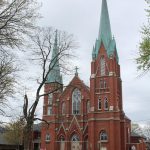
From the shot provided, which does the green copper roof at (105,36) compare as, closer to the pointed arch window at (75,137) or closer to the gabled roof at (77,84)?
the gabled roof at (77,84)

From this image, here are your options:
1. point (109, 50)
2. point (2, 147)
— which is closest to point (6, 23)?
point (109, 50)

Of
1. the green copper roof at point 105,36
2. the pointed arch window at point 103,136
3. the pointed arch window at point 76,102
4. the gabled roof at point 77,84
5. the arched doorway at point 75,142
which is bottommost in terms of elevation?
the arched doorway at point 75,142

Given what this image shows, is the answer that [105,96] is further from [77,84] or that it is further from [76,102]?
[77,84]

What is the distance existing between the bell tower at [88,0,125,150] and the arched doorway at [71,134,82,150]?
399cm

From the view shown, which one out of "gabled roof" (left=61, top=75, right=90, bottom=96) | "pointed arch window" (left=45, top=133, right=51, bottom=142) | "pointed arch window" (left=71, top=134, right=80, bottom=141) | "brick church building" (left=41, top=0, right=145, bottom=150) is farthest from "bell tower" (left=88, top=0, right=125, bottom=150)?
"pointed arch window" (left=45, top=133, right=51, bottom=142)

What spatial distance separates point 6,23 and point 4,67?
505 inches

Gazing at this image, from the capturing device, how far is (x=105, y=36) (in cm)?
5847

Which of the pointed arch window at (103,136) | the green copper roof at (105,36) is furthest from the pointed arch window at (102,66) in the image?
the pointed arch window at (103,136)

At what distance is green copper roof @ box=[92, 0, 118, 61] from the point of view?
57.1m

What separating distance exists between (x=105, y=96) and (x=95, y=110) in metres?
3.02

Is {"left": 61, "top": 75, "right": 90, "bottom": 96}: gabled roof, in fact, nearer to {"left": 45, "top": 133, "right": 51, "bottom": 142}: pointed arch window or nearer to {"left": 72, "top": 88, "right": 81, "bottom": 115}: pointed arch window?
{"left": 72, "top": 88, "right": 81, "bottom": 115}: pointed arch window

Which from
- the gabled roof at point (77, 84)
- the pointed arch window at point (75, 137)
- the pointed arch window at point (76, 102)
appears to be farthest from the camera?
the gabled roof at point (77, 84)

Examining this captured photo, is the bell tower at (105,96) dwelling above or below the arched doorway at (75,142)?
above

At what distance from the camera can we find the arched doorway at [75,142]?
5508cm
